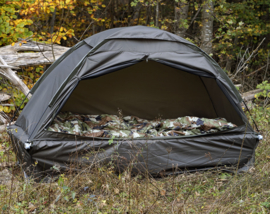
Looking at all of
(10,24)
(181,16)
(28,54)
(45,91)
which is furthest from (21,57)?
(181,16)

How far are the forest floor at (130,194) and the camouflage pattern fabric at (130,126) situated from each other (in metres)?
0.76

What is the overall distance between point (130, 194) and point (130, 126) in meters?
1.81

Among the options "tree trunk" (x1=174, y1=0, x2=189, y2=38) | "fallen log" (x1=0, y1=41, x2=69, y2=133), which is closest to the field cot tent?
"fallen log" (x1=0, y1=41, x2=69, y2=133)

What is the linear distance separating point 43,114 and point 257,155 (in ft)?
8.42

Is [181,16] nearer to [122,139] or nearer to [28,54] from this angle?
[28,54]

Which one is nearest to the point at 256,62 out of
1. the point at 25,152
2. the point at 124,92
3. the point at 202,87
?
the point at 202,87

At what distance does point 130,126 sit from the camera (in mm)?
4074

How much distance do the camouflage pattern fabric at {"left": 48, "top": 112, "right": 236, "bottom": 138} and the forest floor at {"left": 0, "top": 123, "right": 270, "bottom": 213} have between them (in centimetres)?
76

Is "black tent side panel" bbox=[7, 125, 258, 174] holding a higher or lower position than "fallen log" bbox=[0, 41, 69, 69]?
lower

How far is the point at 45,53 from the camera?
4539 mm

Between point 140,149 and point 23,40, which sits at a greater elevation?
point 23,40

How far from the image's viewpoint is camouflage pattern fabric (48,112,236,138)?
351 cm

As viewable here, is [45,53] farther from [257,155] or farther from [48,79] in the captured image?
[257,155]

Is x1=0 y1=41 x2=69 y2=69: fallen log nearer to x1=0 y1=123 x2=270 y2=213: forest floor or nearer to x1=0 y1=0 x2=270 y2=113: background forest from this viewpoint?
x1=0 y1=0 x2=270 y2=113: background forest
